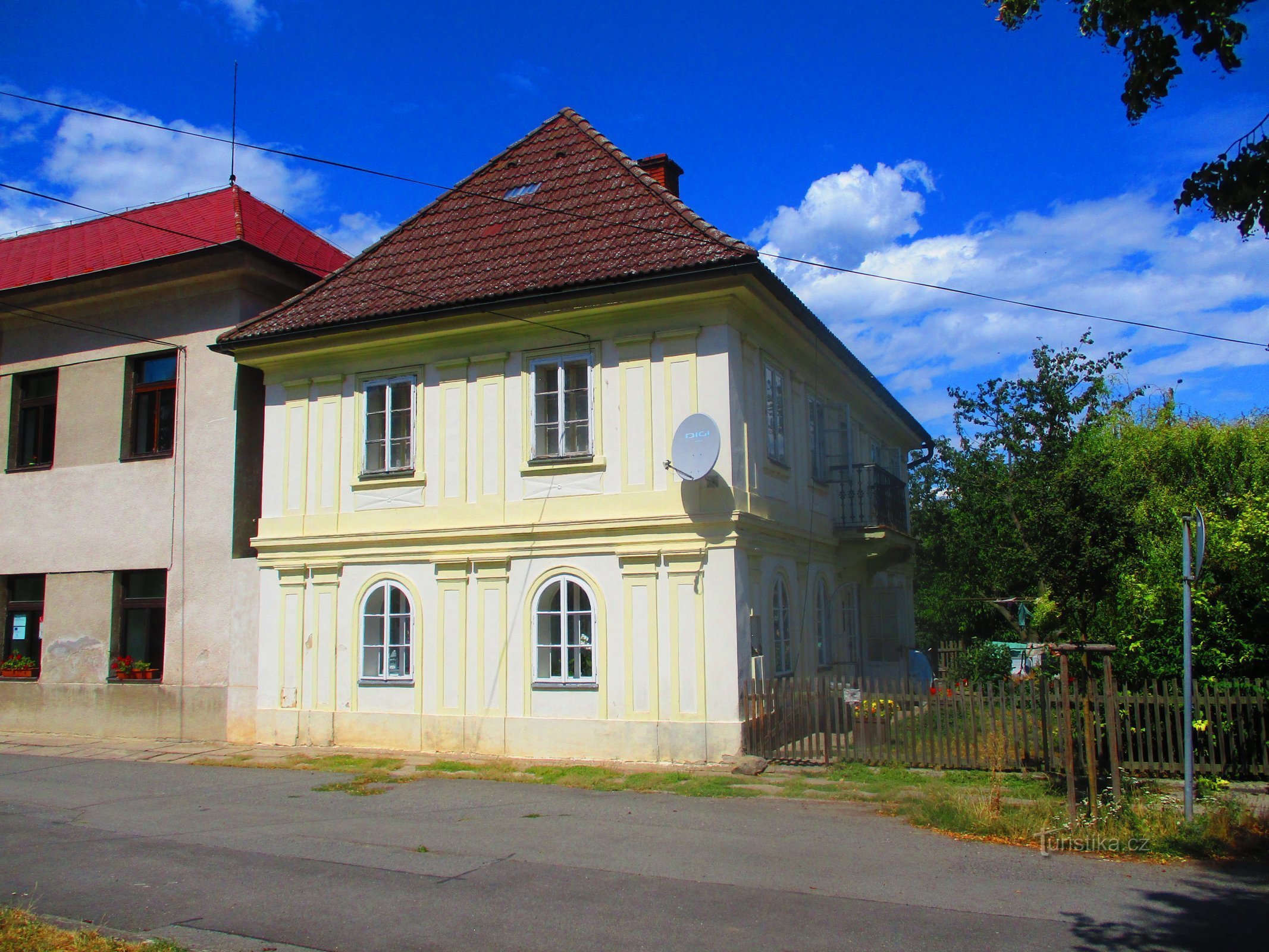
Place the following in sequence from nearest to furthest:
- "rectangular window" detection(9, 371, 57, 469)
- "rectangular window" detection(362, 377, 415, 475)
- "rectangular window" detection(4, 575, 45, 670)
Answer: "rectangular window" detection(362, 377, 415, 475) < "rectangular window" detection(4, 575, 45, 670) < "rectangular window" detection(9, 371, 57, 469)

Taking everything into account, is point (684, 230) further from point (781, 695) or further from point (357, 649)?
point (357, 649)

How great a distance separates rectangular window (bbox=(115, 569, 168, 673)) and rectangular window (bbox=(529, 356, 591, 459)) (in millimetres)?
7562

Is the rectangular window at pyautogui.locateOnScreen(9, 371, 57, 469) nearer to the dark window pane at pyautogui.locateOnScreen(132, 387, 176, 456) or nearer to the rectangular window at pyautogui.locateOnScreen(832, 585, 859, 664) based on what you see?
the dark window pane at pyautogui.locateOnScreen(132, 387, 176, 456)

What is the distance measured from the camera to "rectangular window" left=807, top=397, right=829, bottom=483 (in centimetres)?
1712

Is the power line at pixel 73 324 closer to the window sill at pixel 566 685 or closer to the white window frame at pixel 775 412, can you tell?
the window sill at pixel 566 685

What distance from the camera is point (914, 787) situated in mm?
10961

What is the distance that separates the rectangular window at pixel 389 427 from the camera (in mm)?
15445

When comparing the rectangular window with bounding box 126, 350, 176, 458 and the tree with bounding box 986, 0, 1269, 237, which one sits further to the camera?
the rectangular window with bounding box 126, 350, 176, 458

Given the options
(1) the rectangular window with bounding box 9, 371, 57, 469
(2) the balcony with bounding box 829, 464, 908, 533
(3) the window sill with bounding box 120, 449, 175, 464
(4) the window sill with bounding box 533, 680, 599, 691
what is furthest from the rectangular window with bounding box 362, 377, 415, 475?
(1) the rectangular window with bounding box 9, 371, 57, 469

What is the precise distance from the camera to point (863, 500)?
18.1m

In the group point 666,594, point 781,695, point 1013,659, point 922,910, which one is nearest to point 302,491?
point 666,594

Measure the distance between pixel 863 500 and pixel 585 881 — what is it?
12.0 metres

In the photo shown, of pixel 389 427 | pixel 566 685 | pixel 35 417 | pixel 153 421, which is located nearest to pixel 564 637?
pixel 566 685

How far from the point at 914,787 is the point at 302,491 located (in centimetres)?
1036
